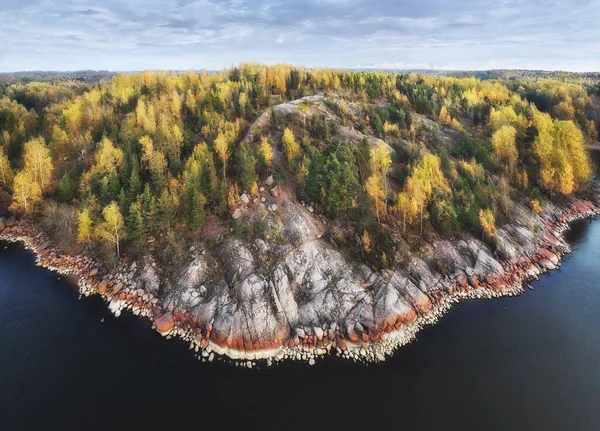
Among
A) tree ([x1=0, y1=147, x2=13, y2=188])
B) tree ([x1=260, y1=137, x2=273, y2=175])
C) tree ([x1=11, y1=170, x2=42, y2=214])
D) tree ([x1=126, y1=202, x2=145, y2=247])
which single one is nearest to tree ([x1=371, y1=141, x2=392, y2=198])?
tree ([x1=260, y1=137, x2=273, y2=175])

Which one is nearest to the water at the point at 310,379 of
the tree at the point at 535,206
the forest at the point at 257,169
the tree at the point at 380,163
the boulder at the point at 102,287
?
the boulder at the point at 102,287

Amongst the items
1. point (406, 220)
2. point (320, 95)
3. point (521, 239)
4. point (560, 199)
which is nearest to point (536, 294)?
point (521, 239)

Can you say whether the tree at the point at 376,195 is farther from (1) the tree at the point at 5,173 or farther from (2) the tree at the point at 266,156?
(1) the tree at the point at 5,173

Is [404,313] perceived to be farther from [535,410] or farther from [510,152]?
[510,152]

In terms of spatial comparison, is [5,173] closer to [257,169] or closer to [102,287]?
[102,287]

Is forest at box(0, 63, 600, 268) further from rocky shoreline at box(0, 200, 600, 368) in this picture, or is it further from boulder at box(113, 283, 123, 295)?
boulder at box(113, 283, 123, 295)

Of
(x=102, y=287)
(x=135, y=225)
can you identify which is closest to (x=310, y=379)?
(x=102, y=287)
